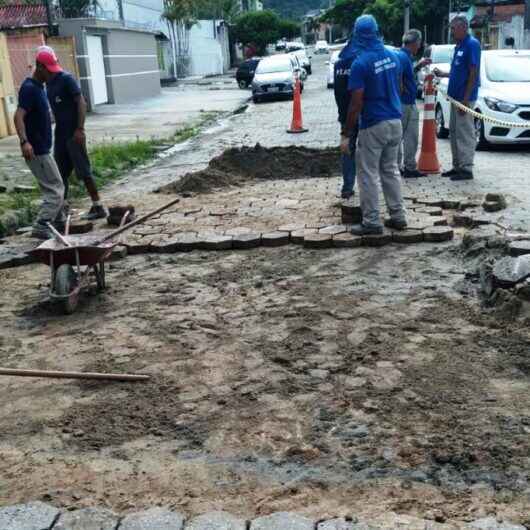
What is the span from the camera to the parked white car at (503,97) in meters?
11.5

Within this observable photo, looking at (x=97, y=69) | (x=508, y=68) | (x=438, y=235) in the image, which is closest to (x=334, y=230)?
(x=438, y=235)

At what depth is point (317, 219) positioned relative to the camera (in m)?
7.60

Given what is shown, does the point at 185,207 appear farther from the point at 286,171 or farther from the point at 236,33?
the point at 236,33

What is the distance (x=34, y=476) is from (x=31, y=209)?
6.22 metres

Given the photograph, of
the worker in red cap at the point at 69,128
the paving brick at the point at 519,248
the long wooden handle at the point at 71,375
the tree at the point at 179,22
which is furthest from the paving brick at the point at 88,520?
the tree at the point at 179,22

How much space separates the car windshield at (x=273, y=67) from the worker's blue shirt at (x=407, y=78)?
16.7m

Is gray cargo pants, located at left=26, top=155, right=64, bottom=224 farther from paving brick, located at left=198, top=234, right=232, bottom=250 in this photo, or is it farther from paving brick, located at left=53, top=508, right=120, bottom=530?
paving brick, located at left=53, top=508, right=120, bottom=530

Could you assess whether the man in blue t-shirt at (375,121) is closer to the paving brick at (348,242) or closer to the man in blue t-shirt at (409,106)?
the paving brick at (348,242)

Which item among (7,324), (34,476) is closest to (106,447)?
(34,476)

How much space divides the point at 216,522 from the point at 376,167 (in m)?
4.60

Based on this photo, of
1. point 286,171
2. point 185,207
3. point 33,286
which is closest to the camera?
point 33,286

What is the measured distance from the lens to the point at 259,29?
194 ft

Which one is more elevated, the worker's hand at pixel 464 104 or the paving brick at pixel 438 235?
the worker's hand at pixel 464 104

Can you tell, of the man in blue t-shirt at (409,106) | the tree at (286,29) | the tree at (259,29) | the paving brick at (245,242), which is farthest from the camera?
the tree at (286,29)
